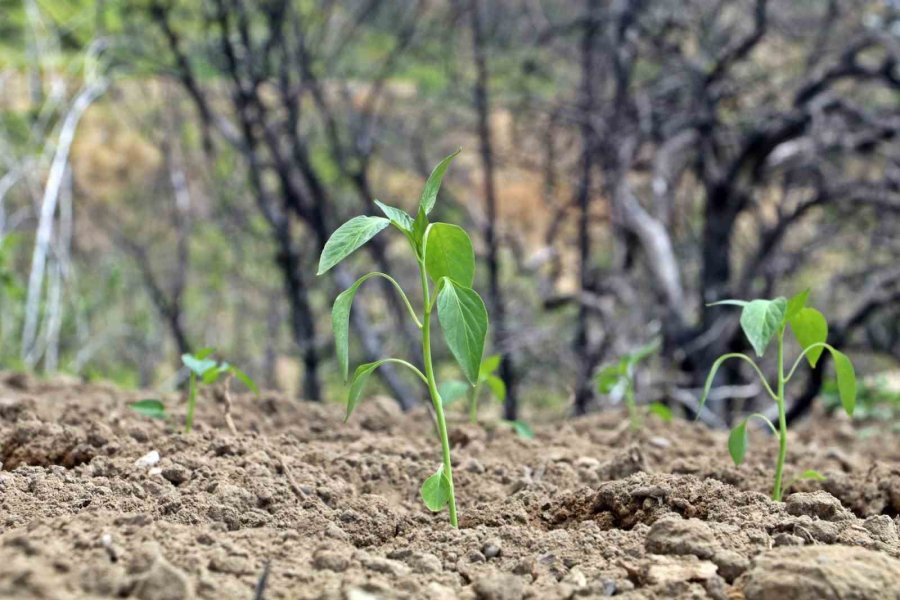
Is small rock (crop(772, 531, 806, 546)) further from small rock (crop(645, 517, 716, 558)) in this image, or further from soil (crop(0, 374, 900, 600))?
small rock (crop(645, 517, 716, 558))

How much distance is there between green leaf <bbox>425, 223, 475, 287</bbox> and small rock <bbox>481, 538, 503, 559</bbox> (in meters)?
0.45

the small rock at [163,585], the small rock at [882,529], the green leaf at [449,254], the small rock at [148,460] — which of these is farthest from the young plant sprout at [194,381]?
the small rock at [882,529]

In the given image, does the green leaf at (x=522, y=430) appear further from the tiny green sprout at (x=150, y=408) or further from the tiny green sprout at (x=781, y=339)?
the tiny green sprout at (x=150, y=408)

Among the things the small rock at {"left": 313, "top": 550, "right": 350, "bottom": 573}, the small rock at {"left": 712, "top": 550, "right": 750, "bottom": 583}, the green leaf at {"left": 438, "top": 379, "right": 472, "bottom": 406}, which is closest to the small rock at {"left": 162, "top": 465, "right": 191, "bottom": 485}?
the small rock at {"left": 313, "top": 550, "right": 350, "bottom": 573}

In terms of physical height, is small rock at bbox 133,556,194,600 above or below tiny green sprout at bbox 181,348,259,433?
below

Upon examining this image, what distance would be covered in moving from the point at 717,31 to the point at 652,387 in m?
2.82

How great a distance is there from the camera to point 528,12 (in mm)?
7559

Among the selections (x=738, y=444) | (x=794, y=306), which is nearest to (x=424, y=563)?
(x=738, y=444)

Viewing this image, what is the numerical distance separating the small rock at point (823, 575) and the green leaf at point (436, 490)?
21.5 inches

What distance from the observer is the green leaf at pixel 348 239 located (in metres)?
1.53

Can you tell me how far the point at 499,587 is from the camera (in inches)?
52.2

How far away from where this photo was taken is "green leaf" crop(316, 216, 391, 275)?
1.53 metres

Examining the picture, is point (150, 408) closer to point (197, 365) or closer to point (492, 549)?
point (197, 365)

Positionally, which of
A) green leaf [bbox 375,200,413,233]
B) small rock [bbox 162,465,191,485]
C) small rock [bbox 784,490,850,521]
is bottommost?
small rock [bbox 784,490,850,521]
